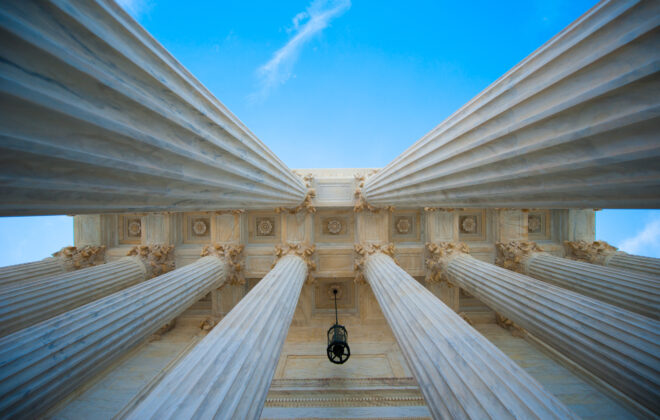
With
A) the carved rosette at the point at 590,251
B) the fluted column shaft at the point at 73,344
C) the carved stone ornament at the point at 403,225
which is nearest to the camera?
the fluted column shaft at the point at 73,344

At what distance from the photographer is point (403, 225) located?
10617mm

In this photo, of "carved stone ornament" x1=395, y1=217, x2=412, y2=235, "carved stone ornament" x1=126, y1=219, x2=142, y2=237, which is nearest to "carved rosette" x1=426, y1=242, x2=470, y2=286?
"carved stone ornament" x1=395, y1=217, x2=412, y2=235

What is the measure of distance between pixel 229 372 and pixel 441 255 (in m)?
8.88

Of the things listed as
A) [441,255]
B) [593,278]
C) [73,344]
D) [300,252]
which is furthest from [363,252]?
[73,344]

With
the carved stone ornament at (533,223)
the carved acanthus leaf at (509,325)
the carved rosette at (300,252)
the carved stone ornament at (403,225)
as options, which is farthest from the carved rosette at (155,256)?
the carved stone ornament at (533,223)

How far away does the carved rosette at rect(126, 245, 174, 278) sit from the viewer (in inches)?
367

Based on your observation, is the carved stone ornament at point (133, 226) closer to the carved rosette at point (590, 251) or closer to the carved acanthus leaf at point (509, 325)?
the carved acanthus leaf at point (509, 325)

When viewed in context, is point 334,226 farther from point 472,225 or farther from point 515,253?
point 515,253

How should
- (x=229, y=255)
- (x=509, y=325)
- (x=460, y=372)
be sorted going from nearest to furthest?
→ (x=460, y=372) → (x=229, y=255) → (x=509, y=325)

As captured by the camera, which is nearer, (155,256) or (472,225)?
(155,256)

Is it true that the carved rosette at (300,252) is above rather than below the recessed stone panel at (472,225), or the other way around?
below

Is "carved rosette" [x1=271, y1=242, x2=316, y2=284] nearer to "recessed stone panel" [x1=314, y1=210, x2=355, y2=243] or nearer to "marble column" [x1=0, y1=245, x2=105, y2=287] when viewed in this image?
Answer: "recessed stone panel" [x1=314, y1=210, x2=355, y2=243]

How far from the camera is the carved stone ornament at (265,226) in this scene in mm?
10688

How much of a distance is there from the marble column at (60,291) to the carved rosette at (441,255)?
12087mm
